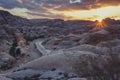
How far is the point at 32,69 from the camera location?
5319 centimetres

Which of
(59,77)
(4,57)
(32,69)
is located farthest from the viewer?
(4,57)

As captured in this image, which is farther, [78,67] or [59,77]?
→ [59,77]

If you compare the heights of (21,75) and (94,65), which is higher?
(94,65)

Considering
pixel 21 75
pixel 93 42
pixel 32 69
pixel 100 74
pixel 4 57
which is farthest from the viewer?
pixel 93 42

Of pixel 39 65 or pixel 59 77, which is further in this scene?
pixel 39 65

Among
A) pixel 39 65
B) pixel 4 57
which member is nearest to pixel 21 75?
pixel 39 65

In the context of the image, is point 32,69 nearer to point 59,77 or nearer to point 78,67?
point 59,77

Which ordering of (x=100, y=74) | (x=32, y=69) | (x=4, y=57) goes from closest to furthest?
1. (x=100, y=74)
2. (x=32, y=69)
3. (x=4, y=57)

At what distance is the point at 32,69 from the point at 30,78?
14.9ft

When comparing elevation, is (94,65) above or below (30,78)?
above

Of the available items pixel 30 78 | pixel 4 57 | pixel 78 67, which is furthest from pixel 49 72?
pixel 4 57

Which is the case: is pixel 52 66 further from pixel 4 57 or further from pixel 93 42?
pixel 93 42

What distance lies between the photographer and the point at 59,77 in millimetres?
46188

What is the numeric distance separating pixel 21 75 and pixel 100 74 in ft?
86.5
